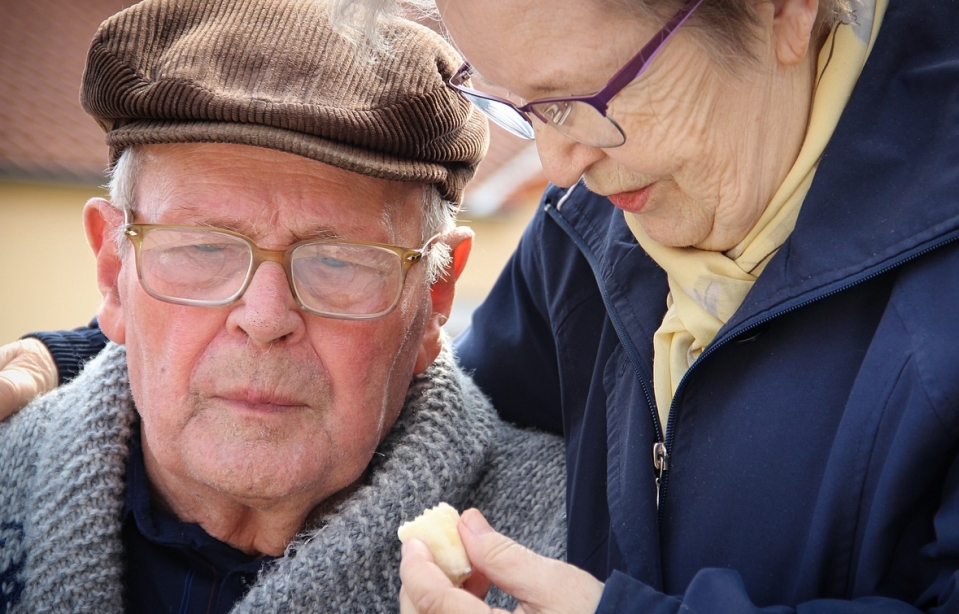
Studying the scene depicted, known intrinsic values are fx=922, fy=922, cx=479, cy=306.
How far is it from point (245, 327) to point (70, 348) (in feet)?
2.82

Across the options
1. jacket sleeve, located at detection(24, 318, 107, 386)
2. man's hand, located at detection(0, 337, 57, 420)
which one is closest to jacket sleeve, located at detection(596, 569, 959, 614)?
man's hand, located at detection(0, 337, 57, 420)

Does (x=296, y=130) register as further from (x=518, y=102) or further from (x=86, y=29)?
(x=86, y=29)

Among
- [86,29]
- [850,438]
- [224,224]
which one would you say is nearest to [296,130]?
[224,224]

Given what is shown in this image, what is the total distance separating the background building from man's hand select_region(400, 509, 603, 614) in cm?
685

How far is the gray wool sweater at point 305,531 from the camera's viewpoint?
6.84 feet


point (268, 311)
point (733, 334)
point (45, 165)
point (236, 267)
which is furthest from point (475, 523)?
point (45, 165)

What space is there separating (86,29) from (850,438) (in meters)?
8.09

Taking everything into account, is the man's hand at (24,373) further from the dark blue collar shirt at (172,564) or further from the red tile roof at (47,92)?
the red tile roof at (47,92)

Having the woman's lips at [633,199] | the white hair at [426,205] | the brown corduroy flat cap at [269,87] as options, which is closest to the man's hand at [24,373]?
the white hair at [426,205]

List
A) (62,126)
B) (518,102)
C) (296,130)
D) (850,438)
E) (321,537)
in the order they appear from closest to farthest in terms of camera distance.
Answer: (850,438), (518,102), (296,130), (321,537), (62,126)

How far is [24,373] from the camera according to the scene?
2432 millimetres

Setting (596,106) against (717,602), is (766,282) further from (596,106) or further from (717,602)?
(717,602)

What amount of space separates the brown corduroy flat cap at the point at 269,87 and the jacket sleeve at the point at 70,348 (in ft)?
2.16

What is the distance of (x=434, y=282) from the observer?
2.42 m
